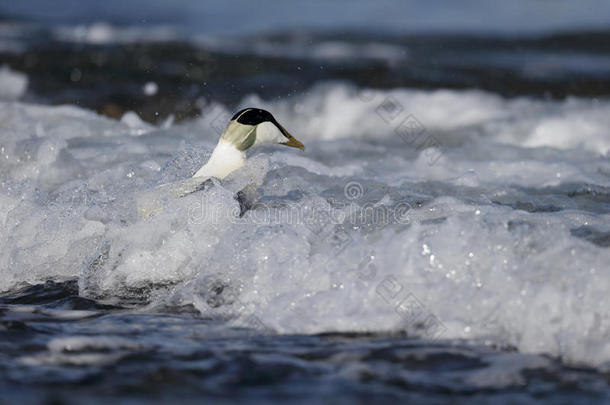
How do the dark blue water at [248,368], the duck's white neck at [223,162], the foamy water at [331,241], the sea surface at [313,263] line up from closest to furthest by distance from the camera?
the dark blue water at [248,368] → the sea surface at [313,263] → the foamy water at [331,241] → the duck's white neck at [223,162]

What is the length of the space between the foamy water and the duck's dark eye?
246 mm

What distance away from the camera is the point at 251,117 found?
215 inches

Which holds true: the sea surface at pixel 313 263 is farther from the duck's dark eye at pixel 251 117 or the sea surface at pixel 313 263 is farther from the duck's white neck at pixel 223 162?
the duck's dark eye at pixel 251 117

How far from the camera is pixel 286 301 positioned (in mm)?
4309

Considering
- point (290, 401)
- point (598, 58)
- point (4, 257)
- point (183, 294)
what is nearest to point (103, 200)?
point (4, 257)

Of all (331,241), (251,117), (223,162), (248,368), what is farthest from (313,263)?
(251,117)

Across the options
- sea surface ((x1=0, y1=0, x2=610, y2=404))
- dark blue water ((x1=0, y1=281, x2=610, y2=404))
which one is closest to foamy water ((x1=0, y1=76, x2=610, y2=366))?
sea surface ((x1=0, y1=0, x2=610, y2=404))

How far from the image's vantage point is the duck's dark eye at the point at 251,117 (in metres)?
5.43

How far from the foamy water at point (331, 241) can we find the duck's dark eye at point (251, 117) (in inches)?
9.7

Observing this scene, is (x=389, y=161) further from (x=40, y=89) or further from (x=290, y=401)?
(x=40, y=89)

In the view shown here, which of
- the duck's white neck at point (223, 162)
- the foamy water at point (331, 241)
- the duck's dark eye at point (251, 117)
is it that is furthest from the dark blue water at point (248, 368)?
the duck's dark eye at point (251, 117)

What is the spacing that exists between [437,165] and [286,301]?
3.60 meters

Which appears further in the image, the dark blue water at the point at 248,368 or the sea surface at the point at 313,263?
the sea surface at the point at 313,263

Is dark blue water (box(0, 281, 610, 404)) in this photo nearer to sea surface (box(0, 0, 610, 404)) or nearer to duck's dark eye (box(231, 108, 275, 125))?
sea surface (box(0, 0, 610, 404))
